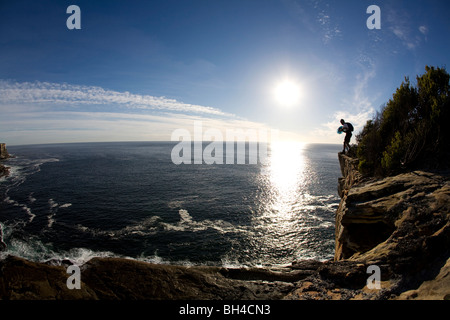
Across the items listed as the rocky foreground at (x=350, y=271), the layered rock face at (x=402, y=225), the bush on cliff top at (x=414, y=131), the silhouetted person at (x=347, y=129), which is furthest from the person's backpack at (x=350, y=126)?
the rocky foreground at (x=350, y=271)

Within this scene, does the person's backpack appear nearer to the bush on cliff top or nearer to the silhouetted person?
the silhouetted person

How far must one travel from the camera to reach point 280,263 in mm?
23688

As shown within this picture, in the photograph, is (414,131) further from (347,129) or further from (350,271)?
(350,271)

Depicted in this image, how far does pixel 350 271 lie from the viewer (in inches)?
425

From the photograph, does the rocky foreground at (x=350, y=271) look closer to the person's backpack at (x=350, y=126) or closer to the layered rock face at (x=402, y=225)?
the layered rock face at (x=402, y=225)

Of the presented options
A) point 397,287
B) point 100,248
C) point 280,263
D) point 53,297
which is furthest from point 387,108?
point 100,248

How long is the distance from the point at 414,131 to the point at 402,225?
10609mm

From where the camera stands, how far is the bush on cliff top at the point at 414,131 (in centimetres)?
1598

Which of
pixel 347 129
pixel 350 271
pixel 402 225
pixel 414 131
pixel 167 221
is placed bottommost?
pixel 167 221

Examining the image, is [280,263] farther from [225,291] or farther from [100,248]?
[100,248]

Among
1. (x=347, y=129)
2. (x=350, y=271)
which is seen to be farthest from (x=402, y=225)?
(x=347, y=129)

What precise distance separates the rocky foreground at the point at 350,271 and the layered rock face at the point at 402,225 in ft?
0.13

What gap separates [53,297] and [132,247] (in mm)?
12903

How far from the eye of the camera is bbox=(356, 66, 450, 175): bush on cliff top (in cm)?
1598
